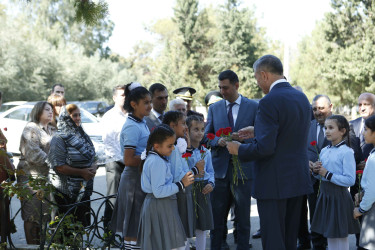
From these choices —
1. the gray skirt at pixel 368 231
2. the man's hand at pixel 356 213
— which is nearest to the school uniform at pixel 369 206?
the gray skirt at pixel 368 231

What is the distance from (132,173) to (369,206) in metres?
2.56

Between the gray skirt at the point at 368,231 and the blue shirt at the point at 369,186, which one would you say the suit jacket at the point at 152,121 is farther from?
the gray skirt at the point at 368,231

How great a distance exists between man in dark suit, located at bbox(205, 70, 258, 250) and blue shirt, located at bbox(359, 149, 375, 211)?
149 centimetres

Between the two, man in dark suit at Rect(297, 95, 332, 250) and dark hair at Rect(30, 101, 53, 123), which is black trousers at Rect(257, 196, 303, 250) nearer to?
man in dark suit at Rect(297, 95, 332, 250)

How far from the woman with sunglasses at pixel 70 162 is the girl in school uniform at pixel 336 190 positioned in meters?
2.88

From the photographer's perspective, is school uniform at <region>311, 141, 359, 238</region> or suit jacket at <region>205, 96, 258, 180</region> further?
suit jacket at <region>205, 96, 258, 180</region>

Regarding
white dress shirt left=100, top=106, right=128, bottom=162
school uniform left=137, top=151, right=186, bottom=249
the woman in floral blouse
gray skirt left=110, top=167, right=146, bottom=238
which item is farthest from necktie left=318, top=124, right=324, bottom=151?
the woman in floral blouse

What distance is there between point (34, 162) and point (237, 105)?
2934 millimetres

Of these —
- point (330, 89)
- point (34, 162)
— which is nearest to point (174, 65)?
point (330, 89)

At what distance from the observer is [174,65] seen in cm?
4403

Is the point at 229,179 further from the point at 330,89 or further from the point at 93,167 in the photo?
the point at 330,89

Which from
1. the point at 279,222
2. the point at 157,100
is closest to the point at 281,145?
the point at 279,222

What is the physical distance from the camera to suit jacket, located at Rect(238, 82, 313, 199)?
402 centimetres

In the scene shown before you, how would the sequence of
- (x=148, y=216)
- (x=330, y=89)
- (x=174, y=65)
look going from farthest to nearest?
(x=174, y=65) < (x=330, y=89) < (x=148, y=216)
